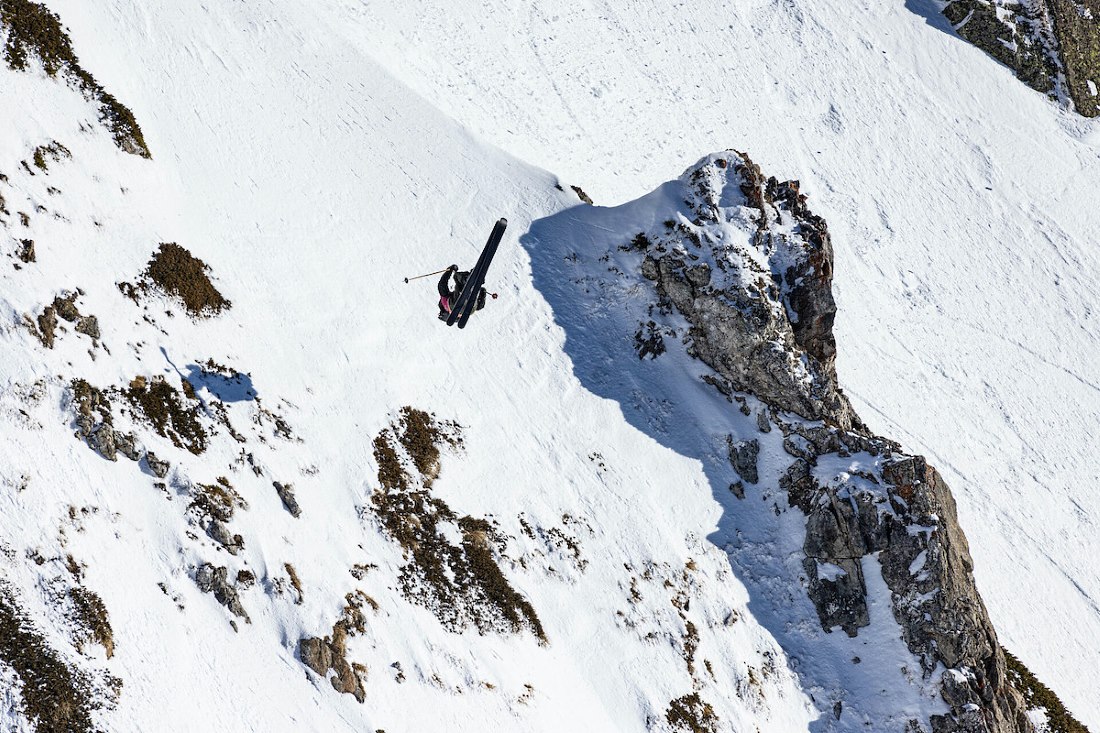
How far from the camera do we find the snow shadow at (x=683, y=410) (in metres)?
30.0

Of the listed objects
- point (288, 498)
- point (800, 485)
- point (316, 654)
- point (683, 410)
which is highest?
point (800, 485)

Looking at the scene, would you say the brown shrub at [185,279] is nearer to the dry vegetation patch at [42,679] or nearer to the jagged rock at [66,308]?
the jagged rock at [66,308]

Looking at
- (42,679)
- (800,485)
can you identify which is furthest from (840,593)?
(42,679)

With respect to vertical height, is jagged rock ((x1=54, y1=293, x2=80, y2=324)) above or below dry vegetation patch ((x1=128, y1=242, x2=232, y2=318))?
below

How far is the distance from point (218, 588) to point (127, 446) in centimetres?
428

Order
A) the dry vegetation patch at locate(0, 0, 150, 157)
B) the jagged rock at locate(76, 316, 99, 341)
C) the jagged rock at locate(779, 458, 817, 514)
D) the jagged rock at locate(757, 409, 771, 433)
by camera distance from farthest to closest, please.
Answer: the jagged rock at locate(757, 409, 771, 433) → the jagged rock at locate(779, 458, 817, 514) → the dry vegetation patch at locate(0, 0, 150, 157) → the jagged rock at locate(76, 316, 99, 341)

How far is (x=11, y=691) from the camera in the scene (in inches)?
740

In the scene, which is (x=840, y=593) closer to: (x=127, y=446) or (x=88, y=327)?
(x=127, y=446)

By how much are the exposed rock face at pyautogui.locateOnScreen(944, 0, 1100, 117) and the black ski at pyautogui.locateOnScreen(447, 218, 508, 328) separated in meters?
45.2

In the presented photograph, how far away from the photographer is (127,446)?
24.1 meters

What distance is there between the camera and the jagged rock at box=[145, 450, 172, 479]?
2412 centimetres

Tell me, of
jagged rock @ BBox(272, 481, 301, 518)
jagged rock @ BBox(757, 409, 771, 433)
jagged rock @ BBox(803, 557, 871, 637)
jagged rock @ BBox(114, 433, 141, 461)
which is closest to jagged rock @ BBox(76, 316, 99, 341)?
jagged rock @ BBox(114, 433, 141, 461)

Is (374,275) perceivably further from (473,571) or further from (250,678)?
(250,678)

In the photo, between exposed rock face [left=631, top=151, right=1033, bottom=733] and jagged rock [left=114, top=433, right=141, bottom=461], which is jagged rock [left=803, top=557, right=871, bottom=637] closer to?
exposed rock face [left=631, top=151, right=1033, bottom=733]
